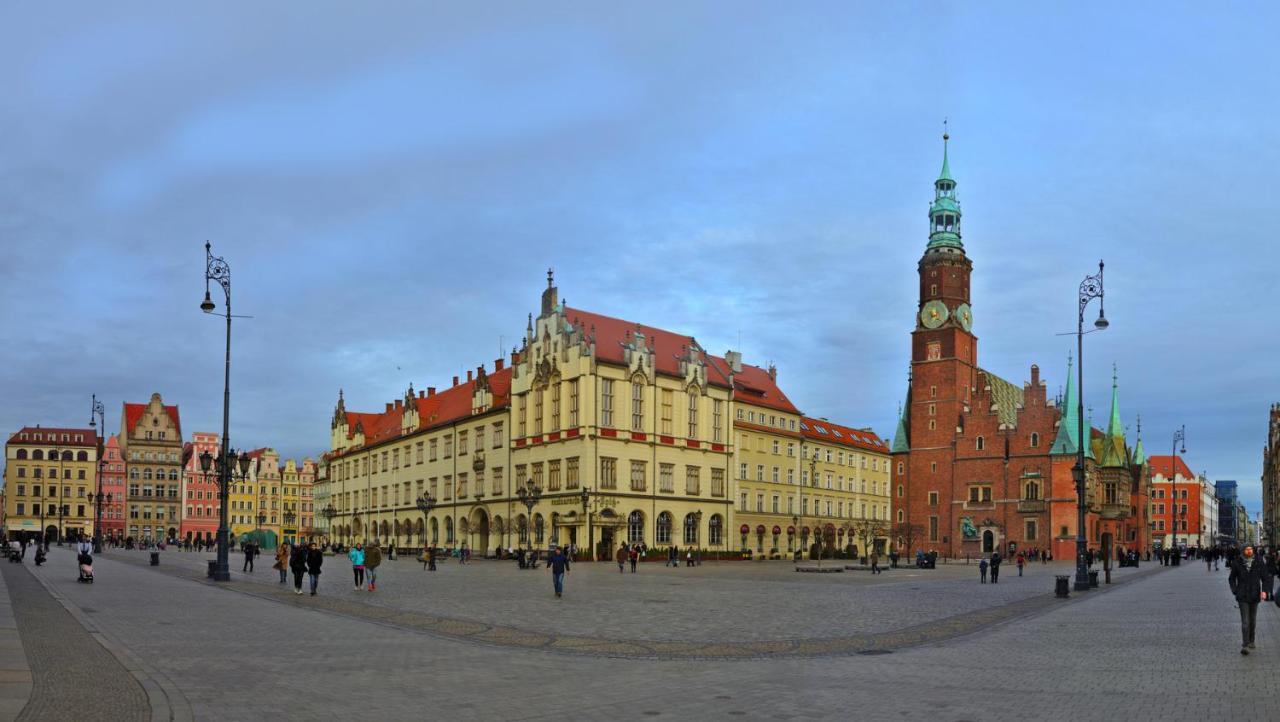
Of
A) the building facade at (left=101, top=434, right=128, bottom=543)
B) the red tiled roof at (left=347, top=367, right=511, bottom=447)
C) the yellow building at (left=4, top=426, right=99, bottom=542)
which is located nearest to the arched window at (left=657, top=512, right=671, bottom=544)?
the red tiled roof at (left=347, top=367, right=511, bottom=447)

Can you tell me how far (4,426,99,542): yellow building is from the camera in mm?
145625

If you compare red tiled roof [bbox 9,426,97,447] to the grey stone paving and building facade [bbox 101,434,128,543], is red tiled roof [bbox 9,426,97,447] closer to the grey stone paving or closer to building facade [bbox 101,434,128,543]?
building facade [bbox 101,434,128,543]

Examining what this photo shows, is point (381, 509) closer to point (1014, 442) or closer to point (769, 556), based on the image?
point (769, 556)

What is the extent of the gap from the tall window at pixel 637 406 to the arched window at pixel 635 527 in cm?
633

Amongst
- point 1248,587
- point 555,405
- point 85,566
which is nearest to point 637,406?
point 555,405

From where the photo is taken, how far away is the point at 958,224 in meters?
114

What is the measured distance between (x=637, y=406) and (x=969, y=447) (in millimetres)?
42279

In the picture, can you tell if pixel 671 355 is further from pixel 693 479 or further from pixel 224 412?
pixel 224 412

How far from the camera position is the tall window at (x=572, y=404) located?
77.1m

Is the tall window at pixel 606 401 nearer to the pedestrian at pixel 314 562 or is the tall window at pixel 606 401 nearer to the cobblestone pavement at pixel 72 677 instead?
the pedestrian at pixel 314 562

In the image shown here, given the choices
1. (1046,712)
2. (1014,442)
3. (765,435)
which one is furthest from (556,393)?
(1046,712)

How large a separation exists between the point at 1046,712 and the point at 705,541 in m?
71.4

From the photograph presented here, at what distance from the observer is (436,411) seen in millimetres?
103875

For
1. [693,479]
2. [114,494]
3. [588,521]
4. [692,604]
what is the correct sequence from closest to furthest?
[692,604] → [588,521] → [693,479] → [114,494]
